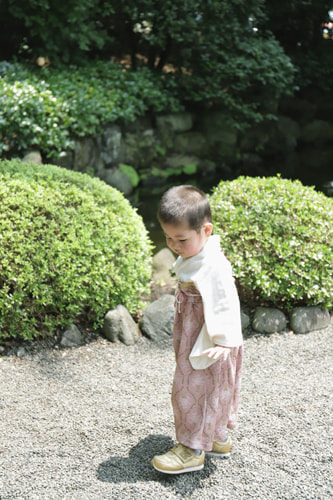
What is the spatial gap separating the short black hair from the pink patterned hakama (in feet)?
1.05

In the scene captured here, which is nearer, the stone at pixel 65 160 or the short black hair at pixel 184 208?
the short black hair at pixel 184 208

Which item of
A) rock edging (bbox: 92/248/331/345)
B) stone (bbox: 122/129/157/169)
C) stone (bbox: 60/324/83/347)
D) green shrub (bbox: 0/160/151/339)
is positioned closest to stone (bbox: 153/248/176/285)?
green shrub (bbox: 0/160/151/339)

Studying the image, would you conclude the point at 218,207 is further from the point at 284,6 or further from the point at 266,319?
A: the point at 284,6

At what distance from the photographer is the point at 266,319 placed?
3883mm

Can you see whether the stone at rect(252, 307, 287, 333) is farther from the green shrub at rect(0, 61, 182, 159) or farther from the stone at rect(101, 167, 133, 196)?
the stone at rect(101, 167, 133, 196)

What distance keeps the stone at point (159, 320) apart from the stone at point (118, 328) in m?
0.14

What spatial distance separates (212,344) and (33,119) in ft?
15.7

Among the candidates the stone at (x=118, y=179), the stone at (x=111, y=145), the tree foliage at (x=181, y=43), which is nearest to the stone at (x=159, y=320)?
the stone at (x=118, y=179)

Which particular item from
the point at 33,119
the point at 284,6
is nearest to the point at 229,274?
the point at 33,119

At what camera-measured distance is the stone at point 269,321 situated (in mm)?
3867

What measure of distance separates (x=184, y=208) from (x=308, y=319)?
2.22m

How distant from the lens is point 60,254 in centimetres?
348

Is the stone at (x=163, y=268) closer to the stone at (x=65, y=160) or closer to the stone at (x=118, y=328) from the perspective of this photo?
the stone at (x=118, y=328)

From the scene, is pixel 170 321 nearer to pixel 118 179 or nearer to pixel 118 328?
pixel 118 328
